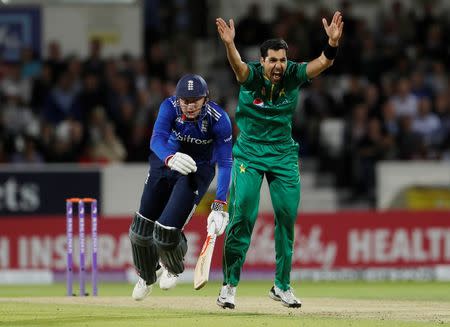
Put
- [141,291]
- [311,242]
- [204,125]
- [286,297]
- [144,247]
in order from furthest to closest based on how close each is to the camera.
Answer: [311,242], [141,291], [144,247], [204,125], [286,297]

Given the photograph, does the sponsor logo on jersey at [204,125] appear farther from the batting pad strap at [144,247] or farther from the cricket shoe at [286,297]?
the cricket shoe at [286,297]

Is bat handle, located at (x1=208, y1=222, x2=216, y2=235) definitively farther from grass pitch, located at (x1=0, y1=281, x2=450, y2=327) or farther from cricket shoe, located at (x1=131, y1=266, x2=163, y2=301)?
cricket shoe, located at (x1=131, y1=266, x2=163, y2=301)

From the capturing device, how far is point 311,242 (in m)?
18.8

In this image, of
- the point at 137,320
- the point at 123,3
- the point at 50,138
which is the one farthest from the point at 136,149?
the point at 137,320

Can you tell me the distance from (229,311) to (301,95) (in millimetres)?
10455

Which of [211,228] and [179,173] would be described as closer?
[211,228]

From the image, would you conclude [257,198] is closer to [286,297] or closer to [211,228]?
[211,228]

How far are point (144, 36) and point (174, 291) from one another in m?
7.91

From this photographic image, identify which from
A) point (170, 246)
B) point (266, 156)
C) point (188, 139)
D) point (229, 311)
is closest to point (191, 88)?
point (188, 139)

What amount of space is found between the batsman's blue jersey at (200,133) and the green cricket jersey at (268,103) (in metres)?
0.33

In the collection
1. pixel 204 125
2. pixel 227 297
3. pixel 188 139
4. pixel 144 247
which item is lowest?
pixel 227 297

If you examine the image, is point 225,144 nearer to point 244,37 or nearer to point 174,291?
point 174,291

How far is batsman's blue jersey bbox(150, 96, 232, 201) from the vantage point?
11617 mm

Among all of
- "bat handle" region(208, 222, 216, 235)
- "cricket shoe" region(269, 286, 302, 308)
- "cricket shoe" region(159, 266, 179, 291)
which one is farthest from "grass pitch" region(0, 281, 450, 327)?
"bat handle" region(208, 222, 216, 235)
